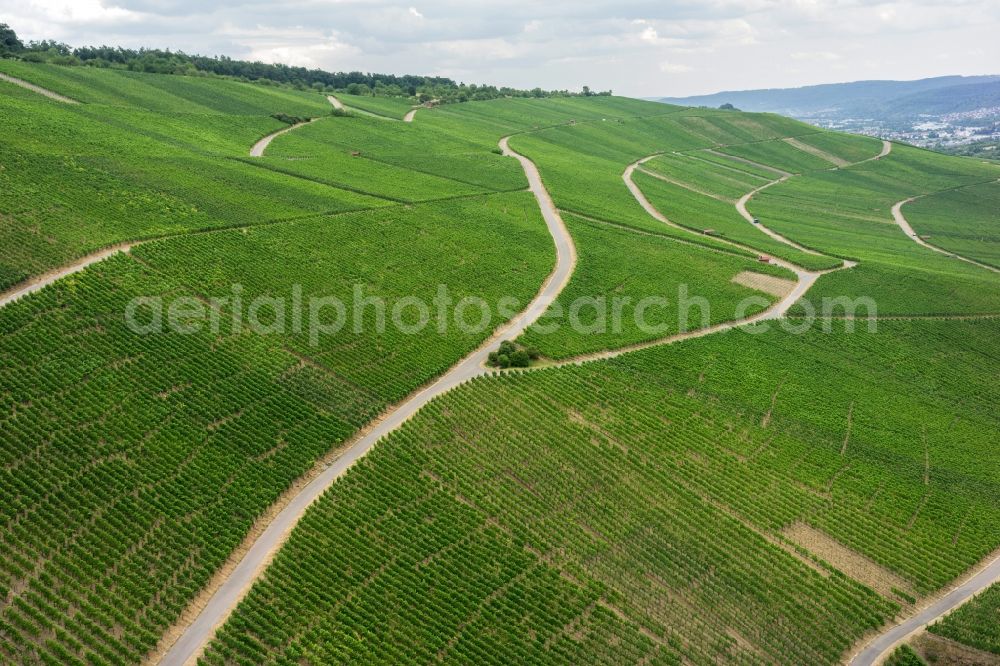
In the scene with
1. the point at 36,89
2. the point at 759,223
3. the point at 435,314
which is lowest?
the point at 435,314

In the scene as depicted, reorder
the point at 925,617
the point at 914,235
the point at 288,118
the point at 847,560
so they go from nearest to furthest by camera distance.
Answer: the point at 925,617
the point at 847,560
the point at 914,235
the point at 288,118

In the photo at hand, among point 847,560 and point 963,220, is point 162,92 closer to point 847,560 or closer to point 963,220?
point 847,560

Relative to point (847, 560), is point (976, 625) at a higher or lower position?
lower

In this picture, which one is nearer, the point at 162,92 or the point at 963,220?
the point at 162,92

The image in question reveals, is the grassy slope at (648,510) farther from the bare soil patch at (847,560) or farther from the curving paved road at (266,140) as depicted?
the curving paved road at (266,140)

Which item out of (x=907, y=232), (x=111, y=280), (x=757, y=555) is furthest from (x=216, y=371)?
(x=907, y=232)

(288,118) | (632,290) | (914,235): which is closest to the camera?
(632,290)

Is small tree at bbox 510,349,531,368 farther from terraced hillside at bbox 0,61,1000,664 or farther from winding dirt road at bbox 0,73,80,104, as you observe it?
winding dirt road at bbox 0,73,80,104

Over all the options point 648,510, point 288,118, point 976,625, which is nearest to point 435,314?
point 648,510
